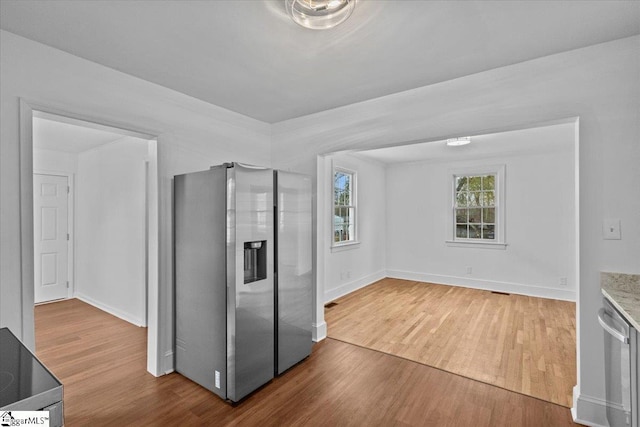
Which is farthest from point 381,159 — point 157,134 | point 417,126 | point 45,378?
point 45,378

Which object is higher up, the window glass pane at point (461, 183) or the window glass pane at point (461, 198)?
the window glass pane at point (461, 183)

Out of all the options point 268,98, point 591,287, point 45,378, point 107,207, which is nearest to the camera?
point 45,378

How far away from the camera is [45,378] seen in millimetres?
1002

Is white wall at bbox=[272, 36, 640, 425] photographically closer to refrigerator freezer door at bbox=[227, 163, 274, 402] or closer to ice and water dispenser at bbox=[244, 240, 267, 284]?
refrigerator freezer door at bbox=[227, 163, 274, 402]

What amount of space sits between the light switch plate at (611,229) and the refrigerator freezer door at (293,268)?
7.62 feet

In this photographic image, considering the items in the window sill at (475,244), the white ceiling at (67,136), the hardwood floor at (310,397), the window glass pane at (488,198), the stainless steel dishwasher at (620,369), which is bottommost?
the hardwood floor at (310,397)

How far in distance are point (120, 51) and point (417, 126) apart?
7.87 feet

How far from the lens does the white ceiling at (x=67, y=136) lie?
3631mm

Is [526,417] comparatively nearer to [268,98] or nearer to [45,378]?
[45,378]

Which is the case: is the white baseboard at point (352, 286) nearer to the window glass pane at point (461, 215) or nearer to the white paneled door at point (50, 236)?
the window glass pane at point (461, 215)

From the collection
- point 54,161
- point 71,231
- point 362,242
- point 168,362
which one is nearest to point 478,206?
point 362,242

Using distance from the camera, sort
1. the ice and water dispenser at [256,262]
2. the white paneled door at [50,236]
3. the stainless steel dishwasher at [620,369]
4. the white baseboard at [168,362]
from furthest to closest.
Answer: the white paneled door at [50,236] < the white baseboard at [168,362] < the ice and water dispenser at [256,262] < the stainless steel dishwasher at [620,369]

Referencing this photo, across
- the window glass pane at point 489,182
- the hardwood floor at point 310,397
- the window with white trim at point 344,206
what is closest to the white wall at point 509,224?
the window glass pane at point 489,182

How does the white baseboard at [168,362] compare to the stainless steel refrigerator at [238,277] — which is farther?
the white baseboard at [168,362]
